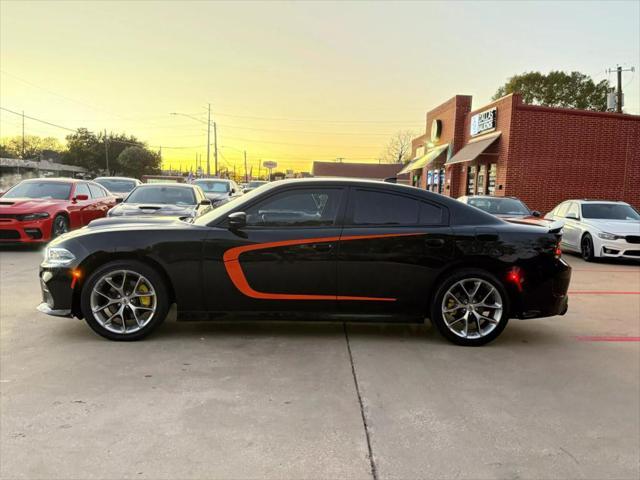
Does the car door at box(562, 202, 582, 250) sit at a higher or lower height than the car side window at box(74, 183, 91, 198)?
lower

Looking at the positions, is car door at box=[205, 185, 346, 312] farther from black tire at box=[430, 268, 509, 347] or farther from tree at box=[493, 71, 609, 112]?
tree at box=[493, 71, 609, 112]

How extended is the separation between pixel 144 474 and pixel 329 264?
253 cm

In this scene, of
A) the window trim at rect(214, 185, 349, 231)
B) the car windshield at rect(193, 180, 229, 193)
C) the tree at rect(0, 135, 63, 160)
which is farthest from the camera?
the tree at rect(0, 135, 63, 160)

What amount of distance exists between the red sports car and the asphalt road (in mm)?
5612

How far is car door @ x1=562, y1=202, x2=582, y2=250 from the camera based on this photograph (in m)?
11.9

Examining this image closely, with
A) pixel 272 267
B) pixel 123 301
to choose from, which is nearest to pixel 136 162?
pixel 123 301

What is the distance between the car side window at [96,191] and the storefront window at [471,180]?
17397 millimetres

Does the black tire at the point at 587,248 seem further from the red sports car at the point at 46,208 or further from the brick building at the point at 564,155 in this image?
the red sports car at the point at 46,208

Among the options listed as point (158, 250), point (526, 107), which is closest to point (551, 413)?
point (158, 250)

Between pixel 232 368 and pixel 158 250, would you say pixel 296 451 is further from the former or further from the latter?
pixel 158 250

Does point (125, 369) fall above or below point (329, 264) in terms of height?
below

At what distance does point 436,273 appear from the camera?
15.9 ft

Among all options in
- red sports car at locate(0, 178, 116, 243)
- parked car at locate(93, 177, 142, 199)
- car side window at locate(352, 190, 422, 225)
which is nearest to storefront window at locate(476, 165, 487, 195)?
parked car at locate(93, 177, 142, 199)

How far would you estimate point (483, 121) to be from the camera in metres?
22.7
